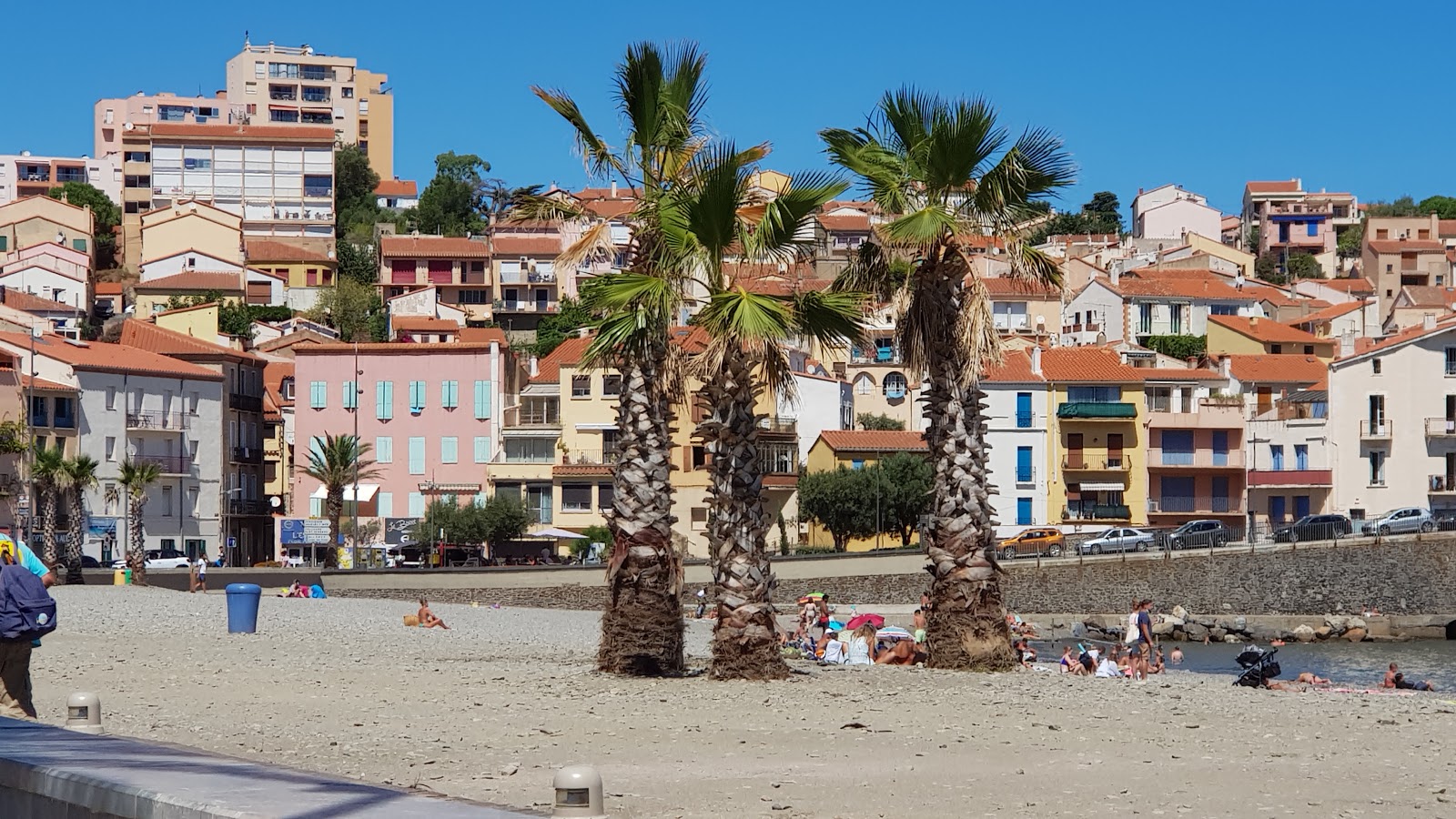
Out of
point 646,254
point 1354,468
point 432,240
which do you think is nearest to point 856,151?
point 646,254

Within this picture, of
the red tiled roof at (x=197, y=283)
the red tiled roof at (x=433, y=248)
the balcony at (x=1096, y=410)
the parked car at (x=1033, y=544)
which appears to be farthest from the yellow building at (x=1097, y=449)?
the red tiled roof at (x=197, y=283)

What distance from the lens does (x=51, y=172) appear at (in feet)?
522

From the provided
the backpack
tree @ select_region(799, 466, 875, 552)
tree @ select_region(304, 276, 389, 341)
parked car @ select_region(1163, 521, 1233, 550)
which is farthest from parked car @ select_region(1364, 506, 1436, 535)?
tree @ select_region(304, 276, 389, 341)

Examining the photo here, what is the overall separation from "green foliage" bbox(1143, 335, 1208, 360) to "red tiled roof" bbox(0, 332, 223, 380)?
166 ft

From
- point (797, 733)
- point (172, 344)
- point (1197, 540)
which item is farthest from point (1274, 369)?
point (797, 733)

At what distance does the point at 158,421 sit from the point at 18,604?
2572 inches

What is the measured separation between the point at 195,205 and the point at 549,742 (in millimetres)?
118058

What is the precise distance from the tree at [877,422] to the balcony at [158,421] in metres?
30.8

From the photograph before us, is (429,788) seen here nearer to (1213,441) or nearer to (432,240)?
(1213,441)

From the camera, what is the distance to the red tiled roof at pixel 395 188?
167m

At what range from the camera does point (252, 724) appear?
1642cm

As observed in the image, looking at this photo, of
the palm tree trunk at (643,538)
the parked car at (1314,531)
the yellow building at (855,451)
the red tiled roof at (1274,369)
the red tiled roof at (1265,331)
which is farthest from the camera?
the red tiled roof at (1265,331)

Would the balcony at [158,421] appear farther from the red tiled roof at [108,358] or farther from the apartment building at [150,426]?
the red tiled roof at [108,358]

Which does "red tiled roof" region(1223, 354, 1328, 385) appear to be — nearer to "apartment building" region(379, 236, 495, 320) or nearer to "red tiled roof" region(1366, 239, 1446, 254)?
"red tiled roof" region(1366, 239, 1446, 254)
